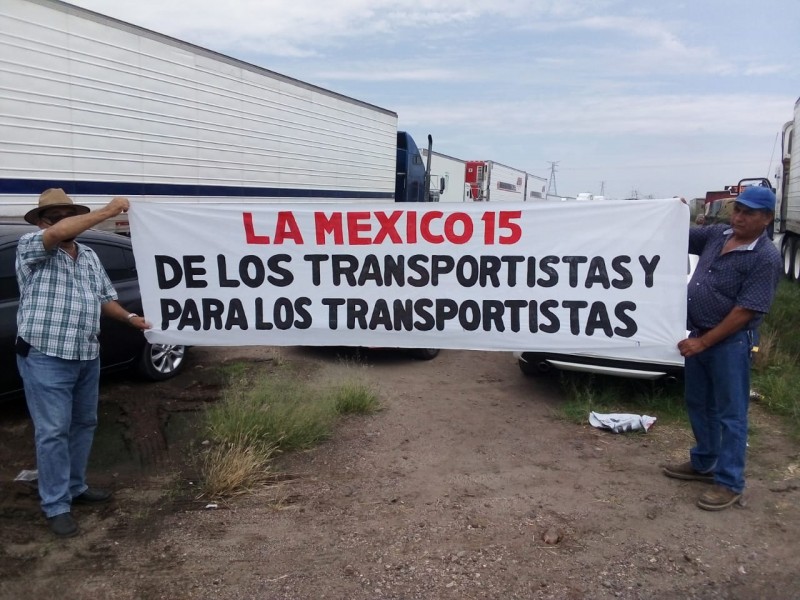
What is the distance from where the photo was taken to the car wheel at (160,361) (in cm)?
610

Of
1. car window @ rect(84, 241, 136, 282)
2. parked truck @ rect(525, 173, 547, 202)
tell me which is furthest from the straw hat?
parked truck @ rect(525, 173, 547, 202)

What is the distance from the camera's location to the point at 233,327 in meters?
4.45

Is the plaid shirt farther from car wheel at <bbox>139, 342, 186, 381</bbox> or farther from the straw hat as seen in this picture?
car wheel at <bbox>139, 342, 186, 381</bbox>

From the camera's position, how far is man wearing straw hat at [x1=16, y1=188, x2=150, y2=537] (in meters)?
3.50

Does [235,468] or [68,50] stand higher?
[68,50]

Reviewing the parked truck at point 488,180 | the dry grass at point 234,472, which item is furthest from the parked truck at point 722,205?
the parked truck at point 488,180

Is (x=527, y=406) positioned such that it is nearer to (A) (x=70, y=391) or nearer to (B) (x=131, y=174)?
(A) (x=70, y=391)

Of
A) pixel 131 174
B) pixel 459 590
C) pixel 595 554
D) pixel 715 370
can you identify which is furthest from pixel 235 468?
pixel 131 174

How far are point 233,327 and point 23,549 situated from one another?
66.3 inches

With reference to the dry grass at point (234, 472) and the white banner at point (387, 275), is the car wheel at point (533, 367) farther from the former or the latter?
the dry grass at point (234, 472)

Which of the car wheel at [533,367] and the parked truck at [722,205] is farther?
the parked truck at [722,205]

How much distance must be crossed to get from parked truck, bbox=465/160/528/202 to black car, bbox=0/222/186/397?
22.6 meters

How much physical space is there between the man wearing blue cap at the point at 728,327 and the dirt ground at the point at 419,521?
1.05ft

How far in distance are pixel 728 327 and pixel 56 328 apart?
3.59 metres
